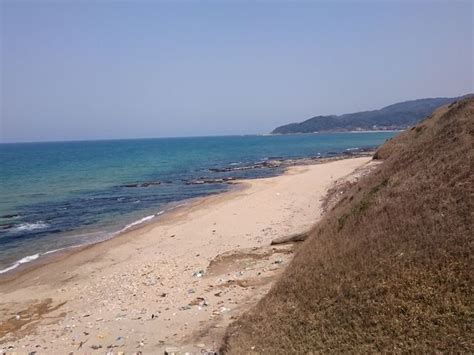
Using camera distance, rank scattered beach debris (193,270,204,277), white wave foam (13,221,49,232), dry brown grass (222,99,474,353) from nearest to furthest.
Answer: dry brown grass (222,99,474,353) < scattered beach debris (193,270,204,277) < white wave foam (13,221,49,232)

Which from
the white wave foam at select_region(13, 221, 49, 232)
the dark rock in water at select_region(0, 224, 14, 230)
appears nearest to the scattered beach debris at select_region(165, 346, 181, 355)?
the white wave foam at select_region(13, 221, 49, 232)

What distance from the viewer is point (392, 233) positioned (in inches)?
347

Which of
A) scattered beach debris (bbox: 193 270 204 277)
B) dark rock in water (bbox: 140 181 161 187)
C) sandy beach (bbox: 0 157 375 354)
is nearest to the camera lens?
sandy beach (bbox: 0 157 375 354)

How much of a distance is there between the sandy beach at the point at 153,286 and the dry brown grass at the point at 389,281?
1.64 m

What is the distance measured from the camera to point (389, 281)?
25.5 ft

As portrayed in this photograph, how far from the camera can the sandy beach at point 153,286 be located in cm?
1045

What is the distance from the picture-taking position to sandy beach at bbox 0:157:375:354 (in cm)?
1045

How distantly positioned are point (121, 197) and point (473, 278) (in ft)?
120

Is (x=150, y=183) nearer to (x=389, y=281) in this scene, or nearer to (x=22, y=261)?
(x=22, y=261)

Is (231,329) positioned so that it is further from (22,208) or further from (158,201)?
(22,208)

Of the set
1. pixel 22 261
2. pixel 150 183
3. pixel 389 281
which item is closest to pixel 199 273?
pixel 389 281

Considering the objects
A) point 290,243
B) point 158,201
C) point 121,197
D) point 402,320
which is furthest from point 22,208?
point 402,320

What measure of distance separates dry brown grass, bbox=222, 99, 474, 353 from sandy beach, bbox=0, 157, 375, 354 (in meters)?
1.64

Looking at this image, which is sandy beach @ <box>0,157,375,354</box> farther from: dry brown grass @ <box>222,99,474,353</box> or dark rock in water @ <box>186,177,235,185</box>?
dark rock in water @ <box>186,177,235,185</box>
